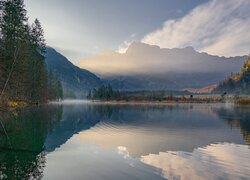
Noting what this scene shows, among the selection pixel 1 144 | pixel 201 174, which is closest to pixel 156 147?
pixel 201 174

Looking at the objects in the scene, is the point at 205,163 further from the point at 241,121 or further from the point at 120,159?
the point at 241,121

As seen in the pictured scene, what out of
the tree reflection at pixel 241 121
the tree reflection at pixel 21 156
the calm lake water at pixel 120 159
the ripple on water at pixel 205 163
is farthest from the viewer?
the tree reflection at pixel 241 121

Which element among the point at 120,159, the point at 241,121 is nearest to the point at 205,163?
the point at 120,159

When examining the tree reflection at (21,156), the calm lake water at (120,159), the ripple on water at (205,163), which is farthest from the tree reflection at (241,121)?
the tree reflection at (21,156)

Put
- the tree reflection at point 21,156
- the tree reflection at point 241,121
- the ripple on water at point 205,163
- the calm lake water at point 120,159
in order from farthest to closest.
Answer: the tree reflection at point 241,121, the ripple on water at point 205,163, the calm lake water at point 120,159, the tree reflection at point 21,156

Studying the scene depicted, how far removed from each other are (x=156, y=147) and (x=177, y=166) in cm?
682

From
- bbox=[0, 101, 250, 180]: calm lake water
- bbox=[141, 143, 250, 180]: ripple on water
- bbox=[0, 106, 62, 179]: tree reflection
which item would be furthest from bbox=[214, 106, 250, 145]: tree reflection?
bbox=[0, 106, 62, 179]: tree reflection

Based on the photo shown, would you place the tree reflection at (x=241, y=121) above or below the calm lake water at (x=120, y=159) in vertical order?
above

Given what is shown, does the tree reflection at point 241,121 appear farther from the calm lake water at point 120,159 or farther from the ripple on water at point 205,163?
the calm lake water at point 120,159

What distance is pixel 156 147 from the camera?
23.6m

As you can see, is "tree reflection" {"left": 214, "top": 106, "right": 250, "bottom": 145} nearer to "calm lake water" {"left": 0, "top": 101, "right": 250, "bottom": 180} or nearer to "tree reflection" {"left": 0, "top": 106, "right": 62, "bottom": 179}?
"calm lake water" {"left": 0, "top": 101, "right": 250, "bottom": 180}

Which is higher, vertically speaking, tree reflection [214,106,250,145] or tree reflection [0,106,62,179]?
tree reflection [214,106,250,145]

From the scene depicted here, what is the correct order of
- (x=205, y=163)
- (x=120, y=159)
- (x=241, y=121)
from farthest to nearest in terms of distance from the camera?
(x=241, y=121)
(x=120, y=159)
(x=205, y=163)

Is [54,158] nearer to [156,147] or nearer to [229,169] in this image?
[156,147]
